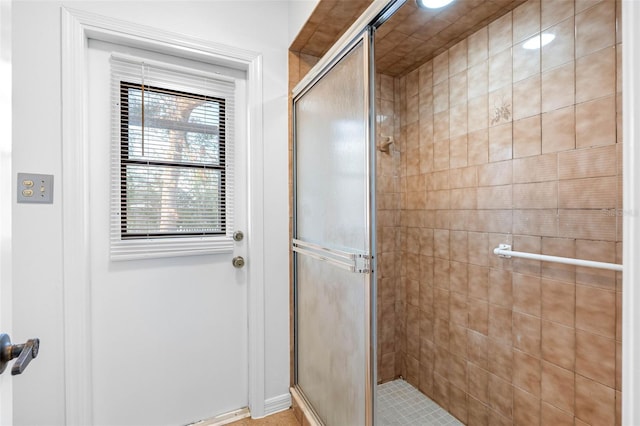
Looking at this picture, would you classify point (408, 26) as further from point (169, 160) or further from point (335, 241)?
point (169, 160)

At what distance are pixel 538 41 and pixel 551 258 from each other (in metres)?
0.97

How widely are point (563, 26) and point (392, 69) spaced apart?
3.07 ft

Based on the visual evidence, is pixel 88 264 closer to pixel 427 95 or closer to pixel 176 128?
pixel 176 128

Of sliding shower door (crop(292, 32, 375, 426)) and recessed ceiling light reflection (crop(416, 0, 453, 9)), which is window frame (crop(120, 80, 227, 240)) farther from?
recessed ceiling light reflection (crop(416, 0, 453, 9))

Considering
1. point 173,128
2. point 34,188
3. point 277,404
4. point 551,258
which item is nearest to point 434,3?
point 551,258

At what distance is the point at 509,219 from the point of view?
149cm

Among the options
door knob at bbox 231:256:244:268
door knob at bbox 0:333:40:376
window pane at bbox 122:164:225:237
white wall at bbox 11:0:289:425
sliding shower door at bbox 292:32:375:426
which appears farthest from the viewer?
door knob at bbox 231:256:244:268

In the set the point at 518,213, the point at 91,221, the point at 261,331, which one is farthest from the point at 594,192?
the point at 91,221

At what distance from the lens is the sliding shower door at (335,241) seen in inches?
42.6

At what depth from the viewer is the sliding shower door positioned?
108 centimetres

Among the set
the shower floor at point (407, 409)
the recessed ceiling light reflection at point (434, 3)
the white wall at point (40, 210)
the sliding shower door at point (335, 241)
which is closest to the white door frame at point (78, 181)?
the white wall at point (40, 210)

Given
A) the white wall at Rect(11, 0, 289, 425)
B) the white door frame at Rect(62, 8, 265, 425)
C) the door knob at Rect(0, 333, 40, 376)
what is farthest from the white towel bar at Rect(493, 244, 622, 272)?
the white wall at Rect(11, 0, 289, 425)

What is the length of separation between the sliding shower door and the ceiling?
0.28 meters

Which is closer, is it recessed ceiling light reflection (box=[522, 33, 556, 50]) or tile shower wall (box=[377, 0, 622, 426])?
tile shower wall (box=[377, 0, 622, 426])
